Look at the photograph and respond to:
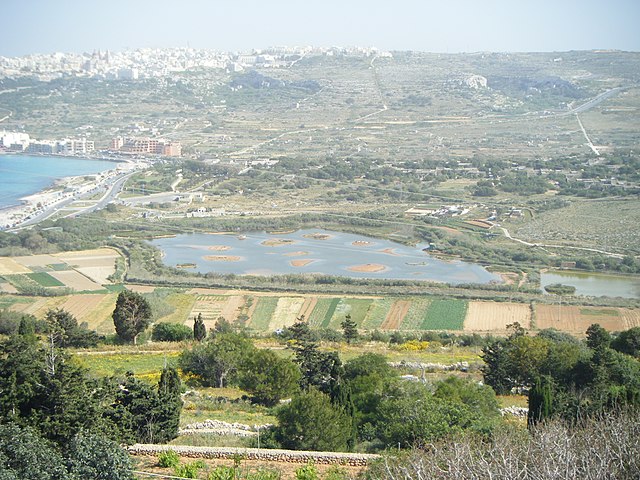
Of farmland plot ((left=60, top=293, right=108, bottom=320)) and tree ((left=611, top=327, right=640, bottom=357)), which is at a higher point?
tree ((left=611, top=327, right=640, bottom=357))

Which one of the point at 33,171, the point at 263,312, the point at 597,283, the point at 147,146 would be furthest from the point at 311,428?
the point at 147,146

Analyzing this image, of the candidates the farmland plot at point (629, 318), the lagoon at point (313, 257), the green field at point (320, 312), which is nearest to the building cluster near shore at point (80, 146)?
the lagoon at point (313, 257)

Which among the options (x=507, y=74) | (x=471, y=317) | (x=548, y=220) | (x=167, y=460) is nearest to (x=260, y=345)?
(x=471, y=317)

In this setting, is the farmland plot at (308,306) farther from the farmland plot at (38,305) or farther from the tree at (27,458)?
the tree at (27,458)

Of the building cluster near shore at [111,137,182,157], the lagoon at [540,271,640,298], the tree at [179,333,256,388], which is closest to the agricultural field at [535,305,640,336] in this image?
the lagoon at [540,271,640,298]

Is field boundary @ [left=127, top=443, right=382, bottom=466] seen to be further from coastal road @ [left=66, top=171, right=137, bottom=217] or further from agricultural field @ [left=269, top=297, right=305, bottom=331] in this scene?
coastal road @ [left=66, top=171, right=137, bottom=217]
